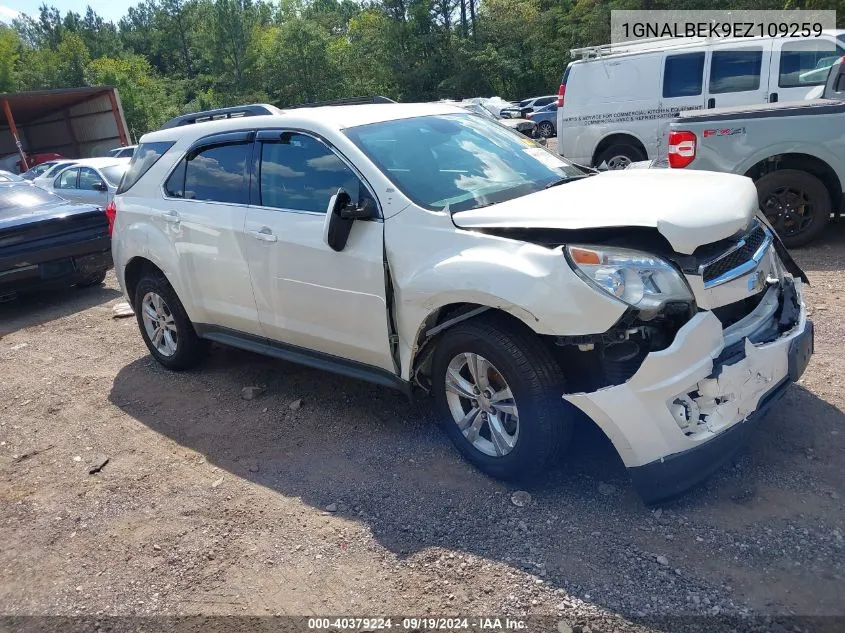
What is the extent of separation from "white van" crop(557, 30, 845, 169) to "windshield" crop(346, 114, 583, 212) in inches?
258

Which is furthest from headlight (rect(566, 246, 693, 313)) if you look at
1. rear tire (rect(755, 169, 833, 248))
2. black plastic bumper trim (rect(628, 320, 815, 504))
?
rear tire (rect(755, 169, 833, 248))

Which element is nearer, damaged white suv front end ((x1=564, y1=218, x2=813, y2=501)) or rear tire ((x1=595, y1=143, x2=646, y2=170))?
damaged white suv front end ((x1=564, y1=218, x2=813, y2=501))

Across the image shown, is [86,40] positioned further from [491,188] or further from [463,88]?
[491,188]

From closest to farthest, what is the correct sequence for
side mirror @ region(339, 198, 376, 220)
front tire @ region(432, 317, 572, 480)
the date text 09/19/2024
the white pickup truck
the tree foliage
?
1. the date text 09/19/2024
2. front tire @ region(432, 317, 572, 480)
3. side mirror @ region(339, 198, 376, 220)
4. the white pickup truck
5. the tree foliage

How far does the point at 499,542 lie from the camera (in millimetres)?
3125

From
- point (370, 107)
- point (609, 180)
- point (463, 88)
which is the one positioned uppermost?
point (370, 107)

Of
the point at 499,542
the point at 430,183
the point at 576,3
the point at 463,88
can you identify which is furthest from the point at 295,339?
the point at 463,88

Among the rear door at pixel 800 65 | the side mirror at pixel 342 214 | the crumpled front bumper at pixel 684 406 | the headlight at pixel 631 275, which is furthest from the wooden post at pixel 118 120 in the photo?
the crumpled front bumper at pixel 684 406

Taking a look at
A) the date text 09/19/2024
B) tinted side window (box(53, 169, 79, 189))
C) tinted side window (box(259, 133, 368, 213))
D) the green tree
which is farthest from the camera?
the green tree

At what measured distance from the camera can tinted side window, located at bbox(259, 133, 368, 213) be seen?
399 centimetres

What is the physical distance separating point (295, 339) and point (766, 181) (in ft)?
16.3

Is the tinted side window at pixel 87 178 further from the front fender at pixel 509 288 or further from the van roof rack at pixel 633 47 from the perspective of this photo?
the front fender at pixel 509 288

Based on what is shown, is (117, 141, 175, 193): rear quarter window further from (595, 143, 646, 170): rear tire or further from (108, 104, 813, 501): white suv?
(595, 143, 646, 170): rear tire

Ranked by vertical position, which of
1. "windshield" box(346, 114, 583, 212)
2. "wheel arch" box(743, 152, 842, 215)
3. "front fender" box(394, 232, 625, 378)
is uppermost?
"windshield" box(346, 114, 583, 212)
